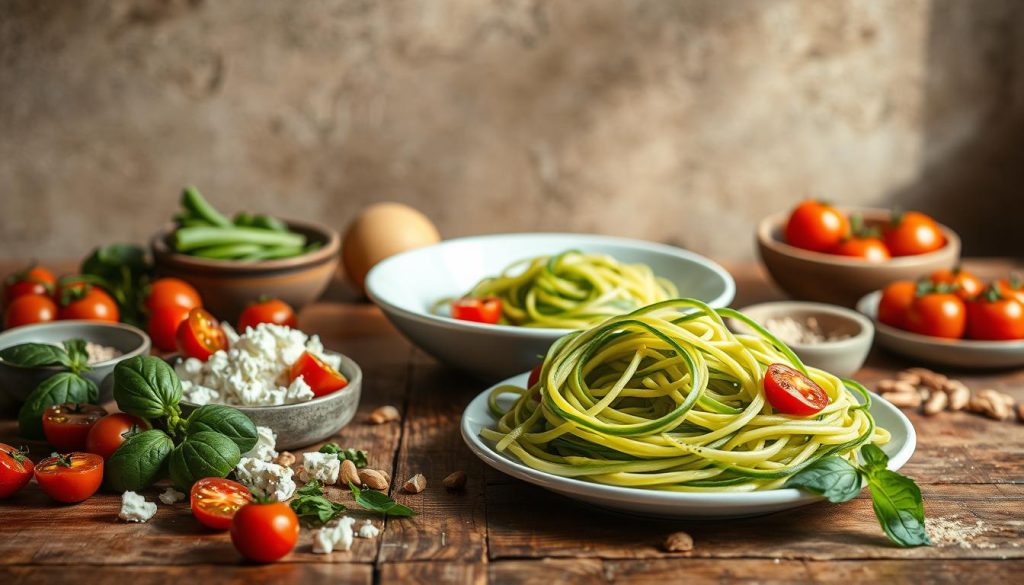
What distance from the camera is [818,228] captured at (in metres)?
3.52

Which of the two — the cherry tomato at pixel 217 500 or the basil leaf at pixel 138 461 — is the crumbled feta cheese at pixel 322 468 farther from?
the basil leaf at pixel 138 461

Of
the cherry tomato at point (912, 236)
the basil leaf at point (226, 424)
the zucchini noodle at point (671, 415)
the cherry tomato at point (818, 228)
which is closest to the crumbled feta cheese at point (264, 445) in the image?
the basil leaf at point (226, 424)

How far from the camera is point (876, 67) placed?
197 inches

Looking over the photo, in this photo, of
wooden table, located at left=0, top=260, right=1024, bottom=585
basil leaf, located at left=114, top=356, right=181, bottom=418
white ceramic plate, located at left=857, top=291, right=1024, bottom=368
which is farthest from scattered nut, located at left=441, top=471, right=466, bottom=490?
white ceramic plate, located at left=857, top=291, right=1024, bottom=368

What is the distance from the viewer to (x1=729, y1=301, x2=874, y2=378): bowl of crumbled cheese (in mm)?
2799

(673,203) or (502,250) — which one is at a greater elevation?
(502,250)

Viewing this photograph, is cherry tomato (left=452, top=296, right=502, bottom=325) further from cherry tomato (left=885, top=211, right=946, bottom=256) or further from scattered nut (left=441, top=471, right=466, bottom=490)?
cherry tomato (left=885, top=211, right=946, bottom=256)

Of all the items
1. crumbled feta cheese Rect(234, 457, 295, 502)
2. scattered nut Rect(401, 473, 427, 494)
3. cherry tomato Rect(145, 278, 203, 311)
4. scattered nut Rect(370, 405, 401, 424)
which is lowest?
scattered nut Rect(370, 405, 401, 424)

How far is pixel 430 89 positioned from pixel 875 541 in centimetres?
350

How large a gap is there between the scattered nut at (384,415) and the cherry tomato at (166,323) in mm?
750

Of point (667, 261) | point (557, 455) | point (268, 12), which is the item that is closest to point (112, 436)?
point (557, 455)

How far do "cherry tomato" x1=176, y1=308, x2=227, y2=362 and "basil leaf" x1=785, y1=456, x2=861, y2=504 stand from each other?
4.76 feet

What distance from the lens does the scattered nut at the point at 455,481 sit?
2188 mm

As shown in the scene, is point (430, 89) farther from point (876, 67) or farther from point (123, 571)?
point (123, 571)
